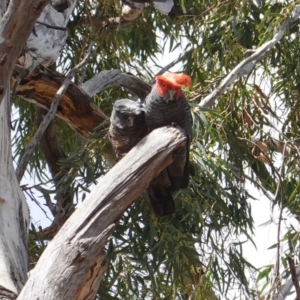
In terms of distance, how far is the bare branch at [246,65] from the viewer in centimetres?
261

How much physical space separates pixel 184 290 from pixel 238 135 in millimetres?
651

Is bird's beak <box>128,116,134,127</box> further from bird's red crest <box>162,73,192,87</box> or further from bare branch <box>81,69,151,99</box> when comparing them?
bare branch <box>81,69,151,99</box>

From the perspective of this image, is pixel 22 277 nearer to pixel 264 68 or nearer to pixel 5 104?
pixel 5 104

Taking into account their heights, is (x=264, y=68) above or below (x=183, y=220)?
above

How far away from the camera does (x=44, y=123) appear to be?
2189 millimetres

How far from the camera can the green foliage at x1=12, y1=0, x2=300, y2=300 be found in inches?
98.7

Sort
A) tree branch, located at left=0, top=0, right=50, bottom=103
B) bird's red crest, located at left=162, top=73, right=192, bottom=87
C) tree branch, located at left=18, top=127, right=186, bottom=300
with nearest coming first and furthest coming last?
1. tree branch, located at left=18, top=127, right=186, bottom=300
2. tree branch, located at left=0, top=0, right=50, bottom=103
3. bird's red crest, located at left=162, top=73, right=192, bottom=87

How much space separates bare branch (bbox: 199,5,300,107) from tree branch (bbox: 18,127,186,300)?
93 cm

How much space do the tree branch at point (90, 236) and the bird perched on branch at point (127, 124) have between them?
1.44 ft

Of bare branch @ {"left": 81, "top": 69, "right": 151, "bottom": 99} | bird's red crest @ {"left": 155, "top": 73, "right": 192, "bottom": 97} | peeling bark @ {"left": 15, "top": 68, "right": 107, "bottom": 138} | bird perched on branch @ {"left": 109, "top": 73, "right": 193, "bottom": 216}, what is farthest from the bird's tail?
bare branch @ {"left": 81, "top": 69, "right": 151, "bottom": 99}

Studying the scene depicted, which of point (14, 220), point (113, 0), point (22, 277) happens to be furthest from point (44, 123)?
point (113, 0)

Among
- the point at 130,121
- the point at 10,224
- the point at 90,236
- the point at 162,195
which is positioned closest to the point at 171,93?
the point at 130,121

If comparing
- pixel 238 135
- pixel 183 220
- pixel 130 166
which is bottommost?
pixel 130 166

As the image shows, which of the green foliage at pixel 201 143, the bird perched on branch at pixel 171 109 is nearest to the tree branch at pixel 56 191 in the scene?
the green foliage at pixel 201 143
